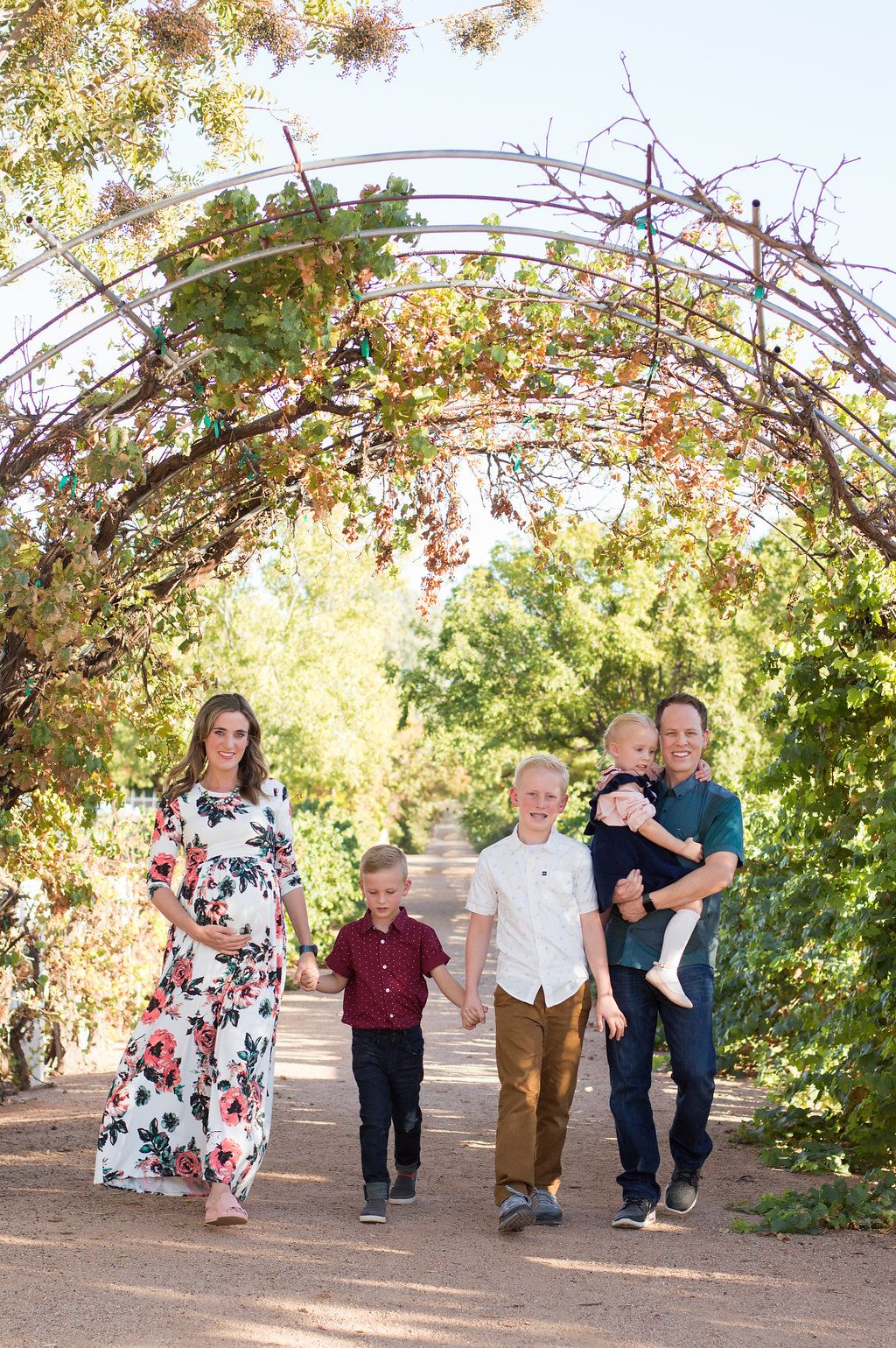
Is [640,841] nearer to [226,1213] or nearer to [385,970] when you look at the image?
[385,970]

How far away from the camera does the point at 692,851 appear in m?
4.47

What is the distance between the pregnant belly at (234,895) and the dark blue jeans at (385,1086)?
1.81 ft

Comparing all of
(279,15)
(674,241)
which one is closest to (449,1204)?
(674,241)

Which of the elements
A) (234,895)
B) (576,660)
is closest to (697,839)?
(234,895)

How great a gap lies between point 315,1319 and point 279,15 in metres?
10.7

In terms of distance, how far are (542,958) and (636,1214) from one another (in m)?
0.90

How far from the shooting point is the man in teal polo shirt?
446cm

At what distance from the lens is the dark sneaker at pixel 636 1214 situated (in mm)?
4387

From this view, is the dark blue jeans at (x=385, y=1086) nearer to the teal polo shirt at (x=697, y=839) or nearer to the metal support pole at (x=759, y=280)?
the teal polo shirt at (x=697, y=839)

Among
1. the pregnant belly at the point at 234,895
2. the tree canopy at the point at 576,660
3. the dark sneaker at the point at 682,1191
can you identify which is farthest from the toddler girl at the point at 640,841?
the tree canopy at the point at 576,660

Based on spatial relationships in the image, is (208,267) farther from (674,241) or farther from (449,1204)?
(449,1204)

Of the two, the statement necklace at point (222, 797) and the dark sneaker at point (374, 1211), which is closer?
the dark sneaker at point (374, 1211)

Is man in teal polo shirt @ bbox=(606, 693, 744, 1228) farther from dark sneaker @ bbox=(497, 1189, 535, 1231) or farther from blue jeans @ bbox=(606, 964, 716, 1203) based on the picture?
dark sneaker @ bbox=(497, 1189, 535, 1231)

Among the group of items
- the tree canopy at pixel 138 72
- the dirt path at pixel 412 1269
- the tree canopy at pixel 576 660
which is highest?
the tree canopy at pixel 138 72
